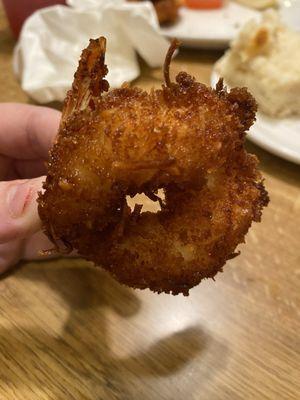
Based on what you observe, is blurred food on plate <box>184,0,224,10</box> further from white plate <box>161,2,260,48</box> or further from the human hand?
the human hand

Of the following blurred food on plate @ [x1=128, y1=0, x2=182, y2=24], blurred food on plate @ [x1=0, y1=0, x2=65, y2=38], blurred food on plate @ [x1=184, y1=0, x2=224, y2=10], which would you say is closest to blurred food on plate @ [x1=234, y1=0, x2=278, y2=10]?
blurred food on plate @ [x1=184, y1=0, x2=224, y2=10]

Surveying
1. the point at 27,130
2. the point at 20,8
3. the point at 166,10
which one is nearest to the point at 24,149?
the point at 27,130

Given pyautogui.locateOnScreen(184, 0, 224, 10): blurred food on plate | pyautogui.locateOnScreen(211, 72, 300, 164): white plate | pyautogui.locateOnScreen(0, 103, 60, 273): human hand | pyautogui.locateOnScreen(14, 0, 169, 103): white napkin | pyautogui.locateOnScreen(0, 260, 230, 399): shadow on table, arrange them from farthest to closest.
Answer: pyautogui.locateOnScreen(184, 0, 224, 10): blurred food on plate → pyautogui.locateOnScreen(14, 0, 169, 103): white napkin → pyautogui.locateOnScreen(211, 72, 300, 164): white plate → pyautogui.locateOnScreen(0, 103, 60, 273): human hand → pyautogui.locateOnScreen(0, 260, 230, 399): shadow on table

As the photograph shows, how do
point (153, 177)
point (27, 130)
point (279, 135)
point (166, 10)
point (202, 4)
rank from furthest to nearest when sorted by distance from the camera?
point (202, 4)
point (166, 10)
point (279, 135)
point (27, 130)
point (153, 177)

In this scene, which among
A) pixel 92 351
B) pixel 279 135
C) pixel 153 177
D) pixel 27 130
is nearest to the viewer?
pixel 153 177

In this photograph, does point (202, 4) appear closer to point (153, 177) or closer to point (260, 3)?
point (260, 3)

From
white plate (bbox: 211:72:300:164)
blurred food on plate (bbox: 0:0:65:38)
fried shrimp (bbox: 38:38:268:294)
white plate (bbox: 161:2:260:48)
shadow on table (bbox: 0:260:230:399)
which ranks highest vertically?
fried shrimp (bbox: 38:38:268:294)
